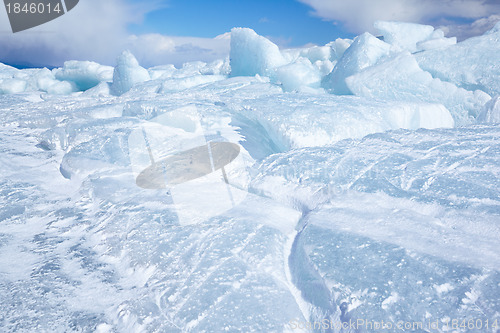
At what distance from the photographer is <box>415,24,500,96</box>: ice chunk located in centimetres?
381

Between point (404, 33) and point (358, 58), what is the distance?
199cm

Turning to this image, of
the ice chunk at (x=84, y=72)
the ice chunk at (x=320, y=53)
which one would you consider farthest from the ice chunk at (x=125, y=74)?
the ice chunk at (x=320, y=53)

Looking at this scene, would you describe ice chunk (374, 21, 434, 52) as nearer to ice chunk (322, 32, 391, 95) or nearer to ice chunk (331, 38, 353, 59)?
ice chunk (322, 32, 391, 95)

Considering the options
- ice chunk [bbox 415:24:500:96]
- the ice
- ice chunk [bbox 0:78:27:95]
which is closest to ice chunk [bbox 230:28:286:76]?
ice chunk [bbox 415:24:500:96]

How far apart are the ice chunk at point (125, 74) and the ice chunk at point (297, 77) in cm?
474

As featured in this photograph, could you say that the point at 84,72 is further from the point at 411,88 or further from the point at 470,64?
the point at 470,64

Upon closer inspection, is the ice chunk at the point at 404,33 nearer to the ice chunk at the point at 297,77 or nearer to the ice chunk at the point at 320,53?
the ice chunk at the point at 297,77

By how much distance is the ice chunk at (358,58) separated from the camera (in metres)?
4.98

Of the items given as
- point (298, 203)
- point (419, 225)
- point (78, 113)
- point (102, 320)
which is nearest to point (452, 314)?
point (419, 225)

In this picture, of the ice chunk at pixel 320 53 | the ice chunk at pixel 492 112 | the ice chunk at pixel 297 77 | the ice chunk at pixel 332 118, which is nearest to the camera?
the ice chunk at pixel 332 118

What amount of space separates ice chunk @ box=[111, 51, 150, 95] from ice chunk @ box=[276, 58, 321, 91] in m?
4.74

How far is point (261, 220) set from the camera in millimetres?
1756

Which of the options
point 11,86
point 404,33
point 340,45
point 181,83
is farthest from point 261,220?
point 11,86

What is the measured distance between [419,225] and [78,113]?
4707 mm
